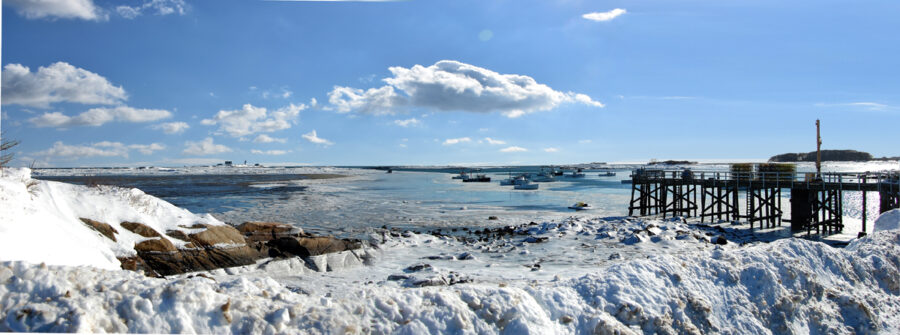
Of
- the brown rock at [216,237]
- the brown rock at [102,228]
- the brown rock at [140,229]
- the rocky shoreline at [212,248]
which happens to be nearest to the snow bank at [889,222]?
the rocky shoreline at [212,248]

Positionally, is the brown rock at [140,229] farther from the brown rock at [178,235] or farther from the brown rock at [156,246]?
the brown rock at [178,235]

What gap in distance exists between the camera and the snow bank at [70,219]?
669 centimetres

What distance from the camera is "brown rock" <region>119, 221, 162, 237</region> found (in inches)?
448

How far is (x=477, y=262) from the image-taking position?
15891 millimetres

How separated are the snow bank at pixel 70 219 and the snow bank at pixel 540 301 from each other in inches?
79.2

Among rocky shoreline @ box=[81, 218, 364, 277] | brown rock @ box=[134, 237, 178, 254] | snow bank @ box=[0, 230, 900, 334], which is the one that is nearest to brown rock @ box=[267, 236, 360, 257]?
rocky shoreline @ box=[81, 218, 364, 277]

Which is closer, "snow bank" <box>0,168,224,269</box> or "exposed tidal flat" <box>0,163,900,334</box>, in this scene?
"exposed tidal flat" <box>0,163,900,334</box>

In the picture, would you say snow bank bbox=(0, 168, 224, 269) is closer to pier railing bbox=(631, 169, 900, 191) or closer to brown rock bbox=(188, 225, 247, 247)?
brown rock bbox=(188, 225, 247, 247)

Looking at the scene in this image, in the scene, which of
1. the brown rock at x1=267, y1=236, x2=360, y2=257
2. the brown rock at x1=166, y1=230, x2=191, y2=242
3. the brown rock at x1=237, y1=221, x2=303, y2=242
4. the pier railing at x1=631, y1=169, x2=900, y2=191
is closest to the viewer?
the brown rock at x1=166, y1=230, x2=191, y2=242

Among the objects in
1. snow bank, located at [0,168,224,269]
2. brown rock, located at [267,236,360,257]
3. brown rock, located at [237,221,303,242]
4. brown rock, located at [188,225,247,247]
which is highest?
snow bank, located at [0,168,224,269]

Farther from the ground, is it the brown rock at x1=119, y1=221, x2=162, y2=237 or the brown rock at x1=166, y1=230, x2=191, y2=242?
the brown rock at x1=119, y1=221, x2=162, y2=237

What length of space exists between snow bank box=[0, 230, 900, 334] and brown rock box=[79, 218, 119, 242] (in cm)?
582

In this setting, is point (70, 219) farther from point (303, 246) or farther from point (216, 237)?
point (303, 246)

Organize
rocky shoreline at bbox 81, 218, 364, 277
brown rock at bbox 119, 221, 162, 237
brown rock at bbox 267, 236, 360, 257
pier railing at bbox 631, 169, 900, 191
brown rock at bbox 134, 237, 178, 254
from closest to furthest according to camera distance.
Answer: rocky shoreline at bbox 81, 218, 364, 277 → brown rock at bbox 134, 237, 178, 254 → brown rock at bbox 119, 221, 162, 237 → brown rock at bbox 267, 236, 360, 257 → pier railing at bbox 631, 169, 900, 191
